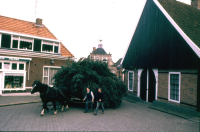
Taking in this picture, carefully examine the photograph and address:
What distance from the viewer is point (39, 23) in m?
17.8

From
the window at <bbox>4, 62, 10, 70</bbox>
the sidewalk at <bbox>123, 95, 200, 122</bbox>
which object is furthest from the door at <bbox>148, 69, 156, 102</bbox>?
the window at <bbox>4, 62, 10, 70</bbox>

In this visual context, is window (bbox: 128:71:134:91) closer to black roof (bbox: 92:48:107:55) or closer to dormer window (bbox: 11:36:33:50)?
dormer window (bbox: 11:36:33:50)

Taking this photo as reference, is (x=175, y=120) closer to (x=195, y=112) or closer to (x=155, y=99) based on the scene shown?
(x=195, y=112)

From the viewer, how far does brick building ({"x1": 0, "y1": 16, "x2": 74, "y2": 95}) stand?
13531 mm

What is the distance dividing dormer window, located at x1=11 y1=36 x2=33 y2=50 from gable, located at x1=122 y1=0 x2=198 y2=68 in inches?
419

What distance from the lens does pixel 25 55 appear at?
1427 centimetres

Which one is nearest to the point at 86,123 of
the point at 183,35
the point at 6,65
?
the point at 183,35

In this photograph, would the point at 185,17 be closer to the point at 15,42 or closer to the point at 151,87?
the point at 151,87

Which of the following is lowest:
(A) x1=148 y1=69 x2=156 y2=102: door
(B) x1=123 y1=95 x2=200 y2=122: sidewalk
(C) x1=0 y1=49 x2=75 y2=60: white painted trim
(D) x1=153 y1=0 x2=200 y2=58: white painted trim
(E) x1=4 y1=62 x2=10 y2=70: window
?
(B) x1=123 y1=95 x2=200 y2=122: sidewalk

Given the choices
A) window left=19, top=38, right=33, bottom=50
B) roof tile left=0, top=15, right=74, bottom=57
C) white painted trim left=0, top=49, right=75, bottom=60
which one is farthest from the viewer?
roof tile left=0, top=15, right=74, bottom=57

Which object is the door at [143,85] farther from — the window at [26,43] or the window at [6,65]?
the window at [6,65]

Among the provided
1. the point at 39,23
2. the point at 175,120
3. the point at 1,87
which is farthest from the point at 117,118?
the point at 39,23

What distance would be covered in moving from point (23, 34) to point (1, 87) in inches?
216

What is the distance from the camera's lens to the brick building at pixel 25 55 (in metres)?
13.5
